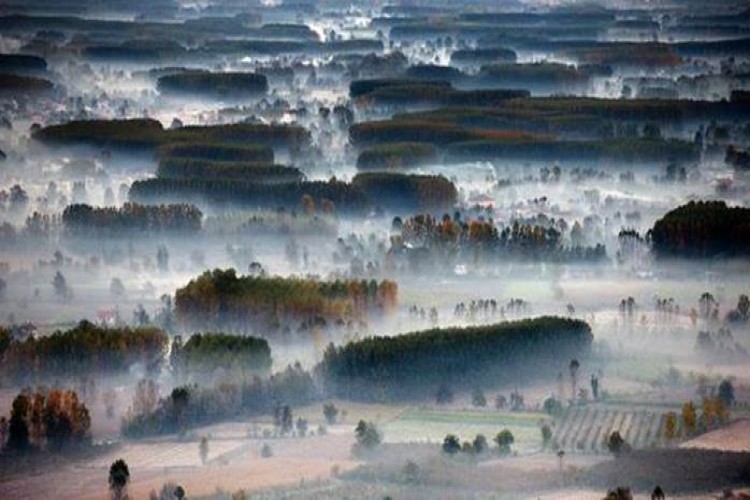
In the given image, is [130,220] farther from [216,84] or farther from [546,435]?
[216,84]

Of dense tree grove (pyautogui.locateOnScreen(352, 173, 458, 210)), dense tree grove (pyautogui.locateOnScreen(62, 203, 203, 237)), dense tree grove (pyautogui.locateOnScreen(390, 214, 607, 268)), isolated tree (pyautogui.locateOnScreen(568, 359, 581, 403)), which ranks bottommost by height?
isolated tree (pyautogui.locateOnScreen(568, 359, 581, 403))

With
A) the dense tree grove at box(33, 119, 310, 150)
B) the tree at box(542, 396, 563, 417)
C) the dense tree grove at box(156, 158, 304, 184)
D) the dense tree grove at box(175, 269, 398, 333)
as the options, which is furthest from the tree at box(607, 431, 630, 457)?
the dense tree grove at box(33, 119, 310, 150)

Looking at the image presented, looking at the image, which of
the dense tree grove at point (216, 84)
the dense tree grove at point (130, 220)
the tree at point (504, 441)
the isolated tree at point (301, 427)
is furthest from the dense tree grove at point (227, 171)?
the tree at point (504, 441)

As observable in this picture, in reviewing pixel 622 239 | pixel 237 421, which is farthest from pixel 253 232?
pixel 237 421

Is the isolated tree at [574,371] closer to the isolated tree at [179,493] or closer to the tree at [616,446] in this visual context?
the tree at [616,446]

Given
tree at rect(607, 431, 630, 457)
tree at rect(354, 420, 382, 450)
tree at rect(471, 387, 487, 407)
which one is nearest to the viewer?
tree at rect(607, 431, 630, 457)

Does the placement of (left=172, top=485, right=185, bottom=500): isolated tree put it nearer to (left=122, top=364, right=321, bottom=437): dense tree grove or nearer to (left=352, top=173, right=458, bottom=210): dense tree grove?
(left=122, top=364, right=321, bottom=437): dense tree grove

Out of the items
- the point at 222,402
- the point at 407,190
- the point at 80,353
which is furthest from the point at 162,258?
the point at 222,402
